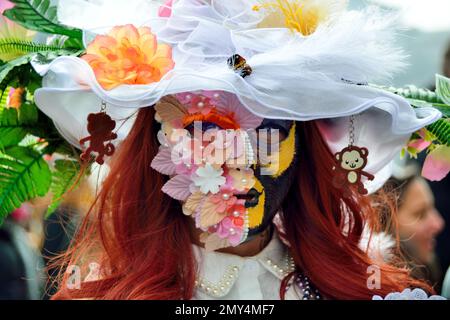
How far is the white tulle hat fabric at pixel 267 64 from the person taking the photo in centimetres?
142

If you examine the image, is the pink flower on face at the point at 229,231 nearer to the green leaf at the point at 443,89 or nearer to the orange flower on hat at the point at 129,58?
the orange flower on hat at the point at 129,58

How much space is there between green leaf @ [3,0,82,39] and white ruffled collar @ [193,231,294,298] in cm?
58

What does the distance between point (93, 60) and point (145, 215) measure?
0.38 m

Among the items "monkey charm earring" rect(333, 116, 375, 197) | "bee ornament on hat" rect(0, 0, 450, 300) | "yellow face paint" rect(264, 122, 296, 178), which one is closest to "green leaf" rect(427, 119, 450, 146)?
"bee ornament on hat" rect(0, 0, 450, 300)

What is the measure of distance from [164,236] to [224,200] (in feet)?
0.65

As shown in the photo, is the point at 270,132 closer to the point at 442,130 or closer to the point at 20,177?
the point at 442,130

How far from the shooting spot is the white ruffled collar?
Result: 1601 millimetres

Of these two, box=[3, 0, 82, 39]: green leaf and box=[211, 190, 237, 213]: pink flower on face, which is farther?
box=[3, 0, 82, 39]: green leaf

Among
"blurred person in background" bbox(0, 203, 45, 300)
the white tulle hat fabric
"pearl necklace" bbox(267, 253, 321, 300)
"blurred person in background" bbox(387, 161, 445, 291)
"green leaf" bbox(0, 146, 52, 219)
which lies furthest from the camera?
"blurred person in background" bbox(0, 203, 45, 300)

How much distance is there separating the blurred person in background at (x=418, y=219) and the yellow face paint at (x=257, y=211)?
38.8 inches

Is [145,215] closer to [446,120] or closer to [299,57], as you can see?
[299,57]

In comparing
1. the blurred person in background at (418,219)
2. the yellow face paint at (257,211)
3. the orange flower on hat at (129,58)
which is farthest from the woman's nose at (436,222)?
the orange flower on hat at (129,58)

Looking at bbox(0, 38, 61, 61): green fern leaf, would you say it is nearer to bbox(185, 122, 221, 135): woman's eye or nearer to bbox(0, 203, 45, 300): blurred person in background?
bbox(185, 122, 221, 135): woman's eye
